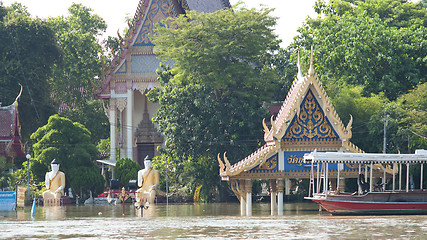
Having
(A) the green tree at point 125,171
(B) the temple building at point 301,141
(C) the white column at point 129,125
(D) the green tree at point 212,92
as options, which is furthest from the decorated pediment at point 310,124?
(C) the white column at point 129,125

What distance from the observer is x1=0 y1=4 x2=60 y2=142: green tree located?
57.5m

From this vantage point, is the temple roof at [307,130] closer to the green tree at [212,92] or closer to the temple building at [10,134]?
the green tree at [212,92]

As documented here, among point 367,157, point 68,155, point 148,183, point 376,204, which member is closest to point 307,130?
point 367,157

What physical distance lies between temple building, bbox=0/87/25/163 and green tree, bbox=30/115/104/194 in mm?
1881

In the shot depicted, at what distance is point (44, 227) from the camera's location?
85.8 ft

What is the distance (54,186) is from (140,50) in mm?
13052

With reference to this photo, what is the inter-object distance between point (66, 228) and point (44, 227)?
92 centimetres

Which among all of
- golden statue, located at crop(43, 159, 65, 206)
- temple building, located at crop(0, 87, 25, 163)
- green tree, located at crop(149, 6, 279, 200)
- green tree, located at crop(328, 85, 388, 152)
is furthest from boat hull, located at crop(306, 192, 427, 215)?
temple building, located at crop(0, 87, 25, 163)

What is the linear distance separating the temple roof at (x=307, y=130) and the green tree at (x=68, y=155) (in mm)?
17718

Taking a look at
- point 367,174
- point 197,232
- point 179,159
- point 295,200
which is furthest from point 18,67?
point 197,232

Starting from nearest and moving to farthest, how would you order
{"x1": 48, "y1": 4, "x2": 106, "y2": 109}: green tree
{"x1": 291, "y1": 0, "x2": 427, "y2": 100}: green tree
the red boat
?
1. the red boat
2. {"x1": 291, "y1": 0, "x2": 427, "y2": 100}: green tree
3. {"x1": 48, "y1": 4, "x2": 106, "y2": 109}: green tree

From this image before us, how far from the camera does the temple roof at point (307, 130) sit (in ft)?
104

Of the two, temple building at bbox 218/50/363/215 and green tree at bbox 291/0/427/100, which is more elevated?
green tree at bbox 291/0/427/100

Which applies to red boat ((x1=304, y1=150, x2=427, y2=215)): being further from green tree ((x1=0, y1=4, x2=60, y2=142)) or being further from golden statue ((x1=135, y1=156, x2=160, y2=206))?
green tree ((x1=0, y1=4, x2=60, y2=142))
